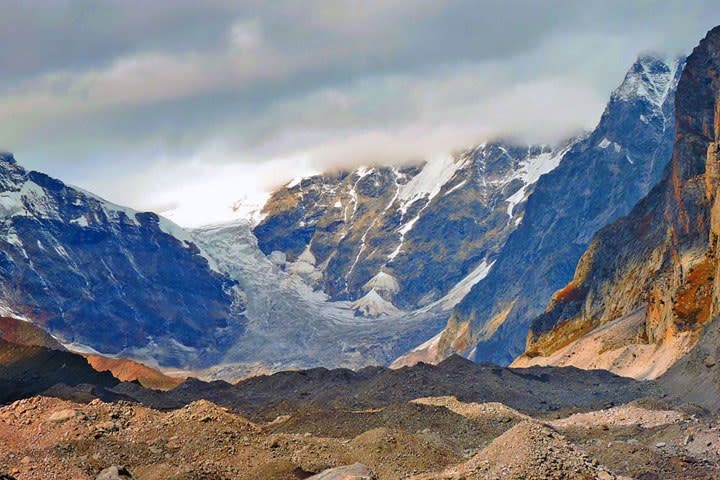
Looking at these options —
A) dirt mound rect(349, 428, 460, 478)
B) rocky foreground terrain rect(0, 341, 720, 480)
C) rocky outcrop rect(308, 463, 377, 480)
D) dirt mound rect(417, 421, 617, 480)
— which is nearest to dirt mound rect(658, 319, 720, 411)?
rocky foreground terrain rect(0, 341, 720, 480)

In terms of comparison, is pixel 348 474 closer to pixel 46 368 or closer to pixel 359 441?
pixel 359 441

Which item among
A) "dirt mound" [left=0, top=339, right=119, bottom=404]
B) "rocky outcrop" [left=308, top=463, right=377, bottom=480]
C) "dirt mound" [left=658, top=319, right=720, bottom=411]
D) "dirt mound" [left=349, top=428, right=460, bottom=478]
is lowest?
"dirt mound" [left=658, top=319, right=720, bottom=411]

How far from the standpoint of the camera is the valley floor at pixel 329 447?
40406 mm

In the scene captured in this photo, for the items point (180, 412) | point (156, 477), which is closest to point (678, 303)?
point (180, 412)

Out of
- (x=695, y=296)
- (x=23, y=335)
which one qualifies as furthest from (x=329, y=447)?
(x=23, y=335)

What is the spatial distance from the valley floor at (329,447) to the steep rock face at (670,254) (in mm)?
40321

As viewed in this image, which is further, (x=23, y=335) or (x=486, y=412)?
(x=23, y=335)

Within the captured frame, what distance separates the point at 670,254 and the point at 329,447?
295ft

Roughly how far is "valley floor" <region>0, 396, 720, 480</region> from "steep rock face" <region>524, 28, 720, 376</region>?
132 ft

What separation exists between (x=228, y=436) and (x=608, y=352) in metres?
77.9

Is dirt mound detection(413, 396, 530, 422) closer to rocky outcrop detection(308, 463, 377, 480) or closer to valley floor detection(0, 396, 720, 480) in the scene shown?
valley floor detection(0, 396, 720, 480)

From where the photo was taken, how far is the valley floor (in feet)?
133

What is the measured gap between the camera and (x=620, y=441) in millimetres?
60594

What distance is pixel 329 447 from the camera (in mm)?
51688
